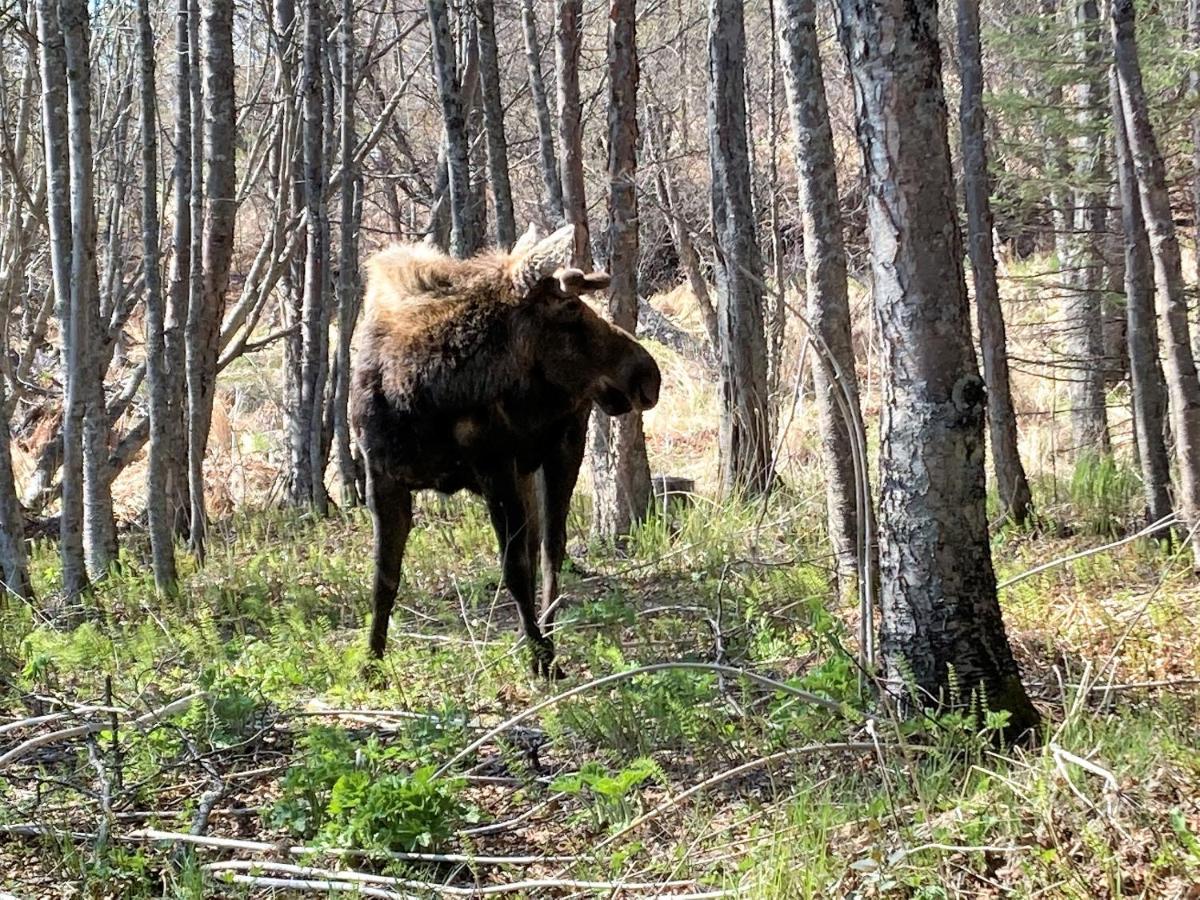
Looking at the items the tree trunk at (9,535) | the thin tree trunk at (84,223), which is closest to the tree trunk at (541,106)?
the thin tree trunk at (84,223)

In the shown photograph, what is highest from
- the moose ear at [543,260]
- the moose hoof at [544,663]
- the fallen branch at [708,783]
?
the moose ear at [543,260]

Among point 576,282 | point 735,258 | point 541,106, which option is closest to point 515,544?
point 576,282

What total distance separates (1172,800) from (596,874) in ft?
5.64

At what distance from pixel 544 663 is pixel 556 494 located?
42.1 inches

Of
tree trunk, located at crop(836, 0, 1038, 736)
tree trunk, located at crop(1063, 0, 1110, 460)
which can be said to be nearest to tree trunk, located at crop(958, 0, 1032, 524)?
tree trunk, located at crop(1063, 0, 1110, 460)

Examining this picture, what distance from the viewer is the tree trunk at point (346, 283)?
42.2ft

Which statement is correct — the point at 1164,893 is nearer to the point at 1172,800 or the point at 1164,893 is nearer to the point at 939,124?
the point at 1172,800

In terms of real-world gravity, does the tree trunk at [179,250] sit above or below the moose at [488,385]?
above

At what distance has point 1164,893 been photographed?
10.2ft

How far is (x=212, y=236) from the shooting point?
32.3 ft

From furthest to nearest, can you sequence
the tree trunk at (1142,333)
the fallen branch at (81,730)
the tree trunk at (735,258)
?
the tree trunk at (735,258) → the tree trunk at (1142,333) → the fallen branch at (81,730)

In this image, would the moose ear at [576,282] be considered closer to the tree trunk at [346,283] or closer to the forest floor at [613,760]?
the forest floor at [613,760]

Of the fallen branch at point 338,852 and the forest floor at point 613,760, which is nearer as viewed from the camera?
the forest floor at point 613,760

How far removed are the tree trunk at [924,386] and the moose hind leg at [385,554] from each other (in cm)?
309
